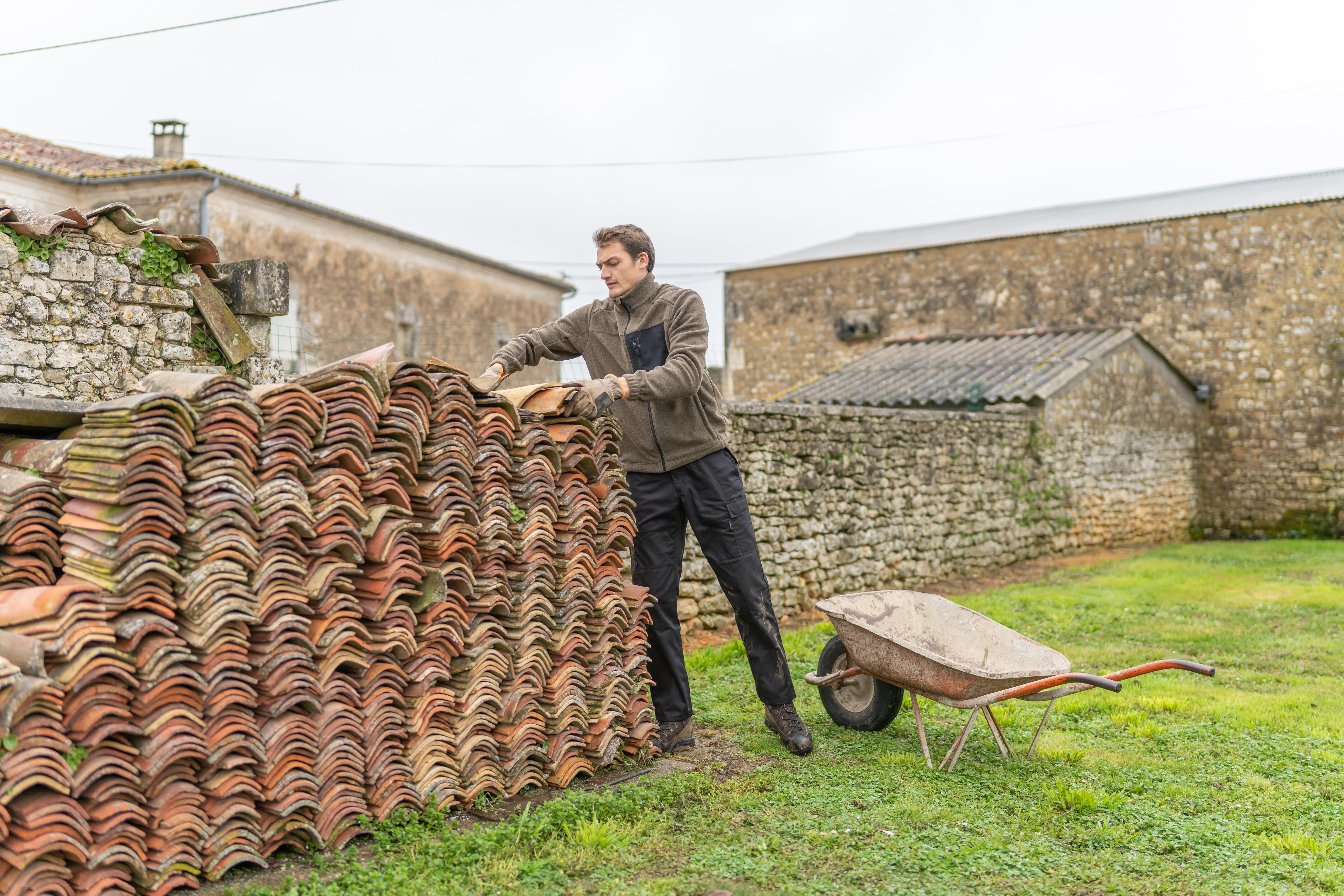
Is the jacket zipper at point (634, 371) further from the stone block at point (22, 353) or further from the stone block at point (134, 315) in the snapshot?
the stone block at point (22, 353)

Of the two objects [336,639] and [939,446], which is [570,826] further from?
[939,446]

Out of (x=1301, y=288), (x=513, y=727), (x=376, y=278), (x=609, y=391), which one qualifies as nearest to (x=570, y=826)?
(x=513, y=727)

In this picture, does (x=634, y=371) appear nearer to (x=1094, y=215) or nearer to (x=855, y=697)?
(x=855, y=697)

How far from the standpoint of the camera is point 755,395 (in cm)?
2089

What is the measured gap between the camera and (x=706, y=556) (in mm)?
4297

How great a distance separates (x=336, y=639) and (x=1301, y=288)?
16785 mm

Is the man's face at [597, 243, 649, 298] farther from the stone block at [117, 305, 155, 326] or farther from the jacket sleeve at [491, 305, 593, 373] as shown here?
the stone block at [117, 305, 155, 326]

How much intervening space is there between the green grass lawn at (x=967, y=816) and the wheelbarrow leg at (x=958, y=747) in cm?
6

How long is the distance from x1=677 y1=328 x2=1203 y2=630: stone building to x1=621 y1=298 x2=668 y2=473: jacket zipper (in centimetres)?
309

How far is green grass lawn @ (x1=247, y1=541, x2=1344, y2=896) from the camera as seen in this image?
2992 mm

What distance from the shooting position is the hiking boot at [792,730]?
4281 millimetres

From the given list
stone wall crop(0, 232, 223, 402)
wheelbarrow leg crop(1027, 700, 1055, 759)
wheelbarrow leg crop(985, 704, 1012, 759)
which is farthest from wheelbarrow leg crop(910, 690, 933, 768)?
stone wall crop(0, 232, 223, 402)

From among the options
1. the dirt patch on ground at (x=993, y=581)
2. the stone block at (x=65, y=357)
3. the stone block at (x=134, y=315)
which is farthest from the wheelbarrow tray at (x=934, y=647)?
the stone block at (x=65, y=357)

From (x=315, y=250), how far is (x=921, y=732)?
12.9 meters
